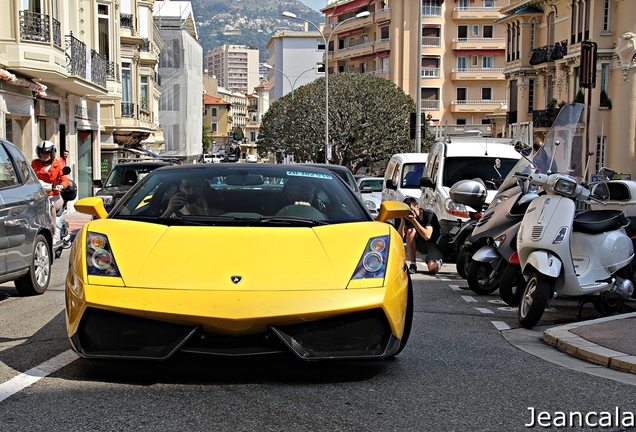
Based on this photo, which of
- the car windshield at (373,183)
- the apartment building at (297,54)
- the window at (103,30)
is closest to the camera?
the car windshield at (373,183)

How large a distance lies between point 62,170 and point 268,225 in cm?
850

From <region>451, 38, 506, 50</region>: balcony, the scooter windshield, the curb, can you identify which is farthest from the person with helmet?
<region>451, 38, 506, 50</region>: balcony

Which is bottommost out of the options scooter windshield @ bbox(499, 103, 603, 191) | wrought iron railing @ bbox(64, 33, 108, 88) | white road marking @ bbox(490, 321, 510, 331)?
white road marking @ bbox(490, 321, 510, 331)

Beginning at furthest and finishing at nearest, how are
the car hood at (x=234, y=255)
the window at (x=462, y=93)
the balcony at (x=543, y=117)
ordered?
the window at (x=462, y=93)
the balcony at (x=543, y=117)
the car hood at (x=234, y=255)

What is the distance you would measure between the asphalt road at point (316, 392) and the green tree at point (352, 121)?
55.7 metres

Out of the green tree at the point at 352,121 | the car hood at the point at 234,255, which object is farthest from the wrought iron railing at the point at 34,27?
the green tree at the point at 352,121

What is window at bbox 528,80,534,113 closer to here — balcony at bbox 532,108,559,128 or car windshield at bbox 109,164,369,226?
balcony at bbox 532,108,559,128

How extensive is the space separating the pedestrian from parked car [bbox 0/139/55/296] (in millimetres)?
5299

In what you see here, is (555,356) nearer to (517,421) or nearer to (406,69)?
(517,421)

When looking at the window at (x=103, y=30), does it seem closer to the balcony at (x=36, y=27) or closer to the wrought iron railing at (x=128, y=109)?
the wrought iron railing at (x=128, y=109)

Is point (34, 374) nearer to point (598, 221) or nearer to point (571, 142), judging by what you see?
point (598, 221)

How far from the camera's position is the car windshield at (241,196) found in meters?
6.05

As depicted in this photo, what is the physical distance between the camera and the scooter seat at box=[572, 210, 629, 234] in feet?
26.4

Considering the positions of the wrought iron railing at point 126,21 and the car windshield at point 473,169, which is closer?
the car windshield at point 473,169
